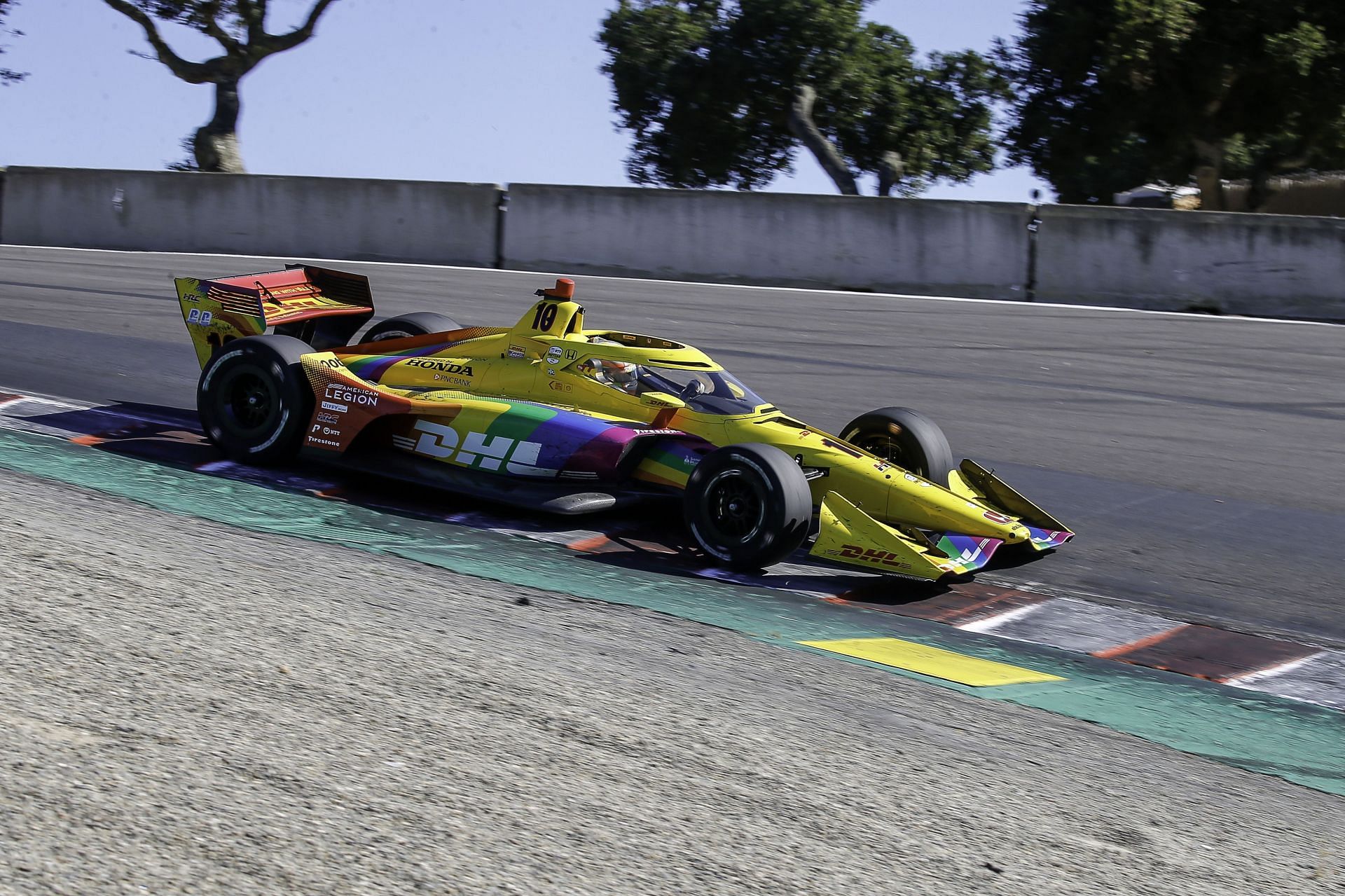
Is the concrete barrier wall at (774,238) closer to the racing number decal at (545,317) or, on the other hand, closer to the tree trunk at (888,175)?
the tree trunk at (888,175)

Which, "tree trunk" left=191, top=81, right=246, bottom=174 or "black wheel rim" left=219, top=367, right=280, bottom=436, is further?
"tree trunk" left=191, top=81, right=246, bottom=174

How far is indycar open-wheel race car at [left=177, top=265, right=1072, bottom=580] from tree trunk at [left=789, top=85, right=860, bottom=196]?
25741 mm

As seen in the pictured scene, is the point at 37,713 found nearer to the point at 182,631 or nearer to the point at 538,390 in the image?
the point at 182,631

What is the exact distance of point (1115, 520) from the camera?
27.6 feet

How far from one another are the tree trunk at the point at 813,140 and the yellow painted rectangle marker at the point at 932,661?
28175 mm

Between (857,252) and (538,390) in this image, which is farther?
(857,252)

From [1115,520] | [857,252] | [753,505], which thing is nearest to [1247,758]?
[753,505]

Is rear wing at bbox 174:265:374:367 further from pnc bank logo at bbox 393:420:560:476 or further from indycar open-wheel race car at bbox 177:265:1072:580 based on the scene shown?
pnc bank logo at bbox 393:420:560:476

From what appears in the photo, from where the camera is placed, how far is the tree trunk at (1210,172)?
104 feet

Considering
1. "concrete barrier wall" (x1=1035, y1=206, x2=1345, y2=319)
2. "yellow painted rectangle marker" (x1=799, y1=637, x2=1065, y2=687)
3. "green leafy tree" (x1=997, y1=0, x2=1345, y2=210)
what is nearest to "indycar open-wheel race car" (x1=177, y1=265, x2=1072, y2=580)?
"yellow painted rectangle marker" (x1=799, y1=637, x2=1065, y2=687)

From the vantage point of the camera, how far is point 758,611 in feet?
21.3

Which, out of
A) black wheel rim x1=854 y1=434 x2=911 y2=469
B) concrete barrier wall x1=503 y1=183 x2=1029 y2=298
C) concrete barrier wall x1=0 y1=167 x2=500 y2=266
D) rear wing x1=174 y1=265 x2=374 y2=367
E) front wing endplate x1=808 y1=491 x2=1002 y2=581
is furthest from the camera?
concrete barrier wall x1=0 y1=167 x2=500 y2=266

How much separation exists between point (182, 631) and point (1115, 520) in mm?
5605

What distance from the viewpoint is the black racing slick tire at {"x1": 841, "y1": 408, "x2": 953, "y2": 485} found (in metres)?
7.99
